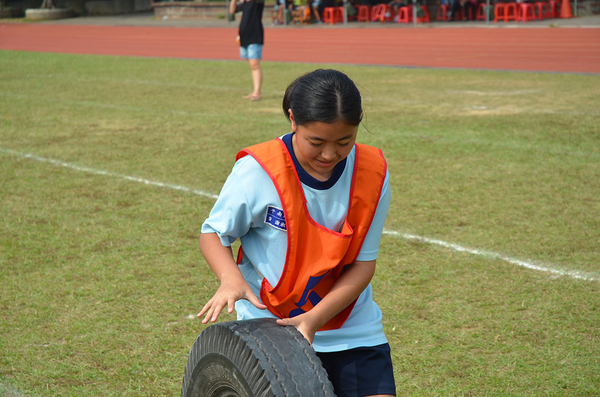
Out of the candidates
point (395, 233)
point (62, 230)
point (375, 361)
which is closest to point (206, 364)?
point (375, 361)

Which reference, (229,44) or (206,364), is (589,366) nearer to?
(206,364)

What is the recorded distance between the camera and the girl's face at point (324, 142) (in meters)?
2.06

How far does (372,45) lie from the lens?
20672mm

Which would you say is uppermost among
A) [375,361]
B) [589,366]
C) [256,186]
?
[256,186]

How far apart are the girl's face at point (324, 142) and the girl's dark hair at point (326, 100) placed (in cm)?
2

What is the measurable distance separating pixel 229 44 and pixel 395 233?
19.2 m

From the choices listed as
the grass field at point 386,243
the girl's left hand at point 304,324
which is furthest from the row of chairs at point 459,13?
the girl's left hand at point 304,324

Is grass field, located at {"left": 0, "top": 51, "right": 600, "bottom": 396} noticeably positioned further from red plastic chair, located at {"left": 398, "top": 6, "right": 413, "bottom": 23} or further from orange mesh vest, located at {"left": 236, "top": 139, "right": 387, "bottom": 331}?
red plastic chair, located at {"left": 398, "top": 6, "right": 413, "bottom": 23}

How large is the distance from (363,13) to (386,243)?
87.7 ft

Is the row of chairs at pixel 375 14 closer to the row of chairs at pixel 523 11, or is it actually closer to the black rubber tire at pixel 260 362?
the row of chairs at pixel 523 11

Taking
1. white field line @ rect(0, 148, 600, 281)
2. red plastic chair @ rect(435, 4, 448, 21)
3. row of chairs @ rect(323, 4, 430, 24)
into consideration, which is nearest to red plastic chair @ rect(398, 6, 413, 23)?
row of chairs @ rect(323, 4, 430, 24)

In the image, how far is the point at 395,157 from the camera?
22.8ft

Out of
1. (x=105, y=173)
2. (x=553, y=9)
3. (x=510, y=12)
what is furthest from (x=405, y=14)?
(x=105, y=173)

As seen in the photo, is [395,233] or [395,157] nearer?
[395,233]
